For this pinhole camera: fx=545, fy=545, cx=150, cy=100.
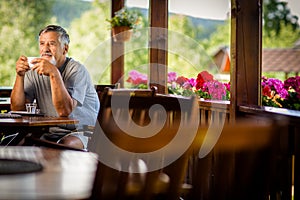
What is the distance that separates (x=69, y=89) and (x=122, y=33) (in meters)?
3.04

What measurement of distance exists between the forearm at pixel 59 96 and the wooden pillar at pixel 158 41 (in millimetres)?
2362

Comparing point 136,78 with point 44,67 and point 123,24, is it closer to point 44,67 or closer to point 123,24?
point 123,24

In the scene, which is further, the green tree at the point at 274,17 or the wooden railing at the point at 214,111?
the green tree at the point at 274,17

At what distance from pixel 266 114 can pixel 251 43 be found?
0.69 metres

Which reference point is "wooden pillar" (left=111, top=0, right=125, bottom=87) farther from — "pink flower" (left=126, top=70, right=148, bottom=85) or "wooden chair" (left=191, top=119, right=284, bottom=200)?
"wooden chair" (left=191, top=119, right=284, bottom=200)

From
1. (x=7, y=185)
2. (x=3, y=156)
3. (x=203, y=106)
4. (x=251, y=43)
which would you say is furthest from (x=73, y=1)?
(x=7, y=185)

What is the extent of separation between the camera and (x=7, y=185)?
1607 mm

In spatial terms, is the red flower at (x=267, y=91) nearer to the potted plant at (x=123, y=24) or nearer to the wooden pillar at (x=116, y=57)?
the potted plant at (x=123, y=24)

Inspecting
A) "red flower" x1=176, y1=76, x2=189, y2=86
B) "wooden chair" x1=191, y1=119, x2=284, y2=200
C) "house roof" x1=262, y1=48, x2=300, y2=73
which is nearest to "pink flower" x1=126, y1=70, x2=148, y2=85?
"red flower" x1=176, y1=76, x2=189, y2=86

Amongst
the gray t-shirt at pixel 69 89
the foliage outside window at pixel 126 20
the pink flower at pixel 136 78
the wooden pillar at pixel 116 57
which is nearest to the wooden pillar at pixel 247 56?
the gray t-shirt at pixel 69 89

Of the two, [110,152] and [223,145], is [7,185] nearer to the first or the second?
[110,152]

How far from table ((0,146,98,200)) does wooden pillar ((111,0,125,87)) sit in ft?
16.3

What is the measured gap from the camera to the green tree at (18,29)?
7871 millimetres

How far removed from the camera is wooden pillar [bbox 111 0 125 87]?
7.23 metres
